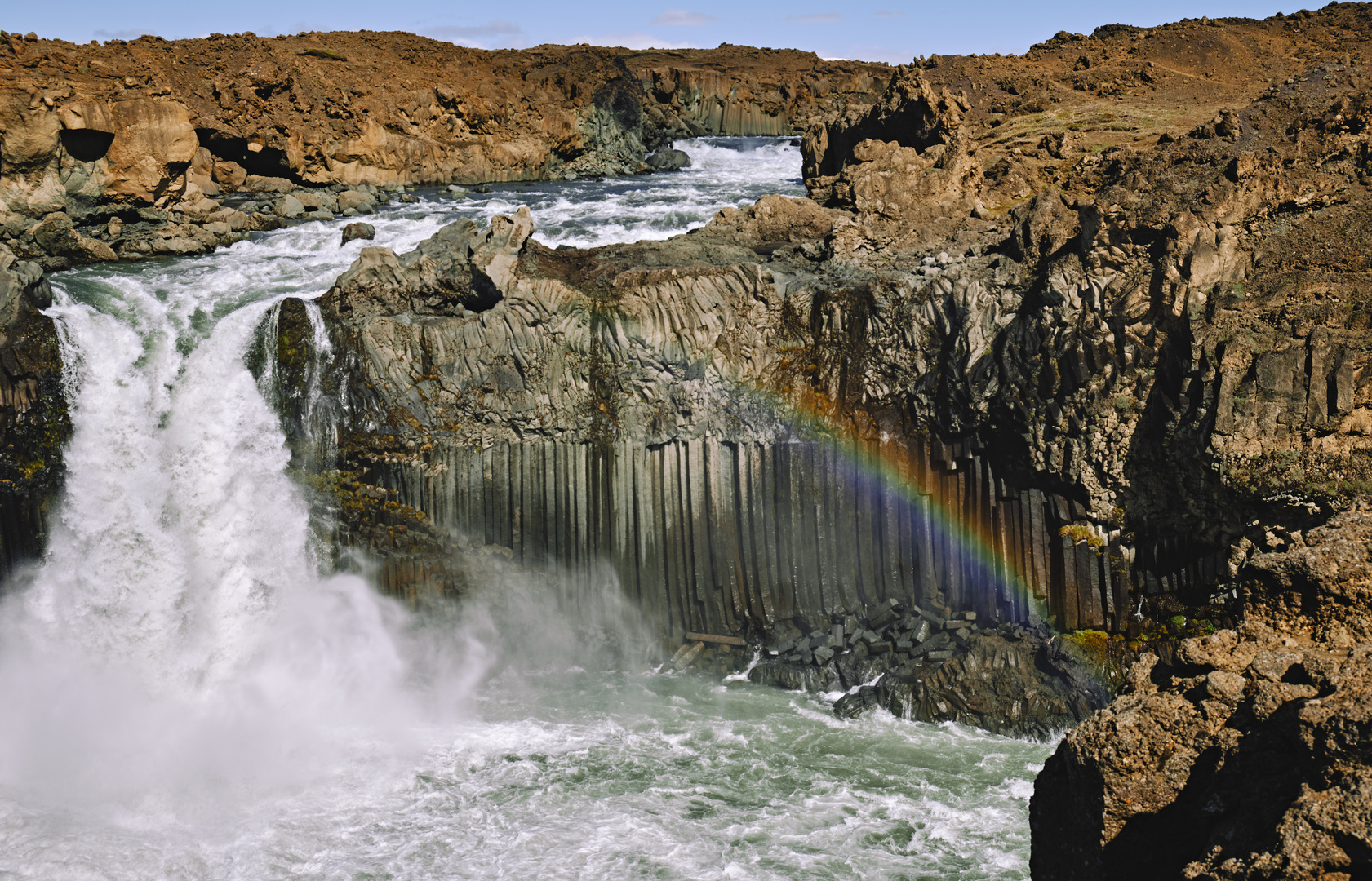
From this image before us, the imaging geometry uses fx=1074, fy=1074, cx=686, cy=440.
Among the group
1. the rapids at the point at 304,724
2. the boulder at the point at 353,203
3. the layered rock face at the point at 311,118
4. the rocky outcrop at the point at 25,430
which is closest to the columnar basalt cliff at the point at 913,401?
the rapids at the point at 304,724

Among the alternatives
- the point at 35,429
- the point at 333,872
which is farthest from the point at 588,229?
the point at 333,872

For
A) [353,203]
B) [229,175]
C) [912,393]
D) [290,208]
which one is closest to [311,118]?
[229,175]

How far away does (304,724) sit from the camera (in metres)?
15.2

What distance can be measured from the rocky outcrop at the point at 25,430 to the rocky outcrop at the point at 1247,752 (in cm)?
1551

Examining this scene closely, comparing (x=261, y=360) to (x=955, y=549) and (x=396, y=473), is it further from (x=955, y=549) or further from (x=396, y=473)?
(x=955, y=549)

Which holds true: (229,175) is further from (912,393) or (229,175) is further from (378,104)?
(912,393)

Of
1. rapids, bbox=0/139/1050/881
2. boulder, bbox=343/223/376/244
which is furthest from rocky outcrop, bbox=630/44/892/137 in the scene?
rapids, bbox=0/139/1050/881

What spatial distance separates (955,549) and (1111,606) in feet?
7.37

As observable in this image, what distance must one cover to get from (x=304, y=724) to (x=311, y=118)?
23.9 metres

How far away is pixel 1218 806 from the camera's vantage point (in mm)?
5969

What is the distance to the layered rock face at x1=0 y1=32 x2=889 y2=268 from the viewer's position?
78.2ft

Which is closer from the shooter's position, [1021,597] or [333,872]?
[333,872]

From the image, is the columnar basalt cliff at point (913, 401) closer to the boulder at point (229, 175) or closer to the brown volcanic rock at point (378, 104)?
the brown volcanic rock at point (378, 104)

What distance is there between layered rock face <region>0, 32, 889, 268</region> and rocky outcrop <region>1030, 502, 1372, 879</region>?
22.5 meters
